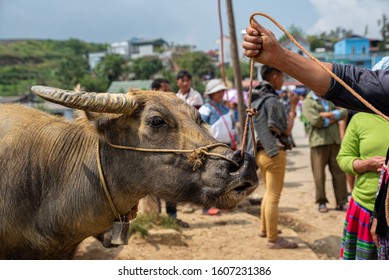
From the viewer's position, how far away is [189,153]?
2.39 metres

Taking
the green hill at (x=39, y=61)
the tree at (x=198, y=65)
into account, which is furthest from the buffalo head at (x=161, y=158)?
the tree at (x=198, y=65)

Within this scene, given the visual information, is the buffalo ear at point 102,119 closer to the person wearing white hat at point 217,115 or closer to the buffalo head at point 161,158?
A: the buffalo head at point 161,158

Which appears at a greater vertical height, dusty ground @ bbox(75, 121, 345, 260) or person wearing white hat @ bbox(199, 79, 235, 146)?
person wearing white hat @ bbox(199, 79, 235, 146)

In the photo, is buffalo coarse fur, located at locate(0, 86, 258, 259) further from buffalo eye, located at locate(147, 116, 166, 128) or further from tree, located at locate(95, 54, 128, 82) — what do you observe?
tree, located at locate(95, 54, 128, 82)

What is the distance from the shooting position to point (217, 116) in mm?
6527

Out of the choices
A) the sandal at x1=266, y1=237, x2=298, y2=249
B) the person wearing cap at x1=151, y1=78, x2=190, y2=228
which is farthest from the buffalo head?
the person wearing cap at x1=151, y1=78, x2=190, y2=228

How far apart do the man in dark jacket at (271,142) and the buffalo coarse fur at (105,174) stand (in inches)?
112

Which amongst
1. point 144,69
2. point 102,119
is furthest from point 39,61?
point 102,119

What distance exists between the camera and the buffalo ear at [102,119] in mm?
2441

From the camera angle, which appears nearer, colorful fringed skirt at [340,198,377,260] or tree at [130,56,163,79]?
colorful fringed skirt at [340,198,377,260]

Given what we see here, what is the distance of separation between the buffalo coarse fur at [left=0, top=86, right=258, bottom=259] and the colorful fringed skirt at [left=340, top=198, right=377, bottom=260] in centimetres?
133

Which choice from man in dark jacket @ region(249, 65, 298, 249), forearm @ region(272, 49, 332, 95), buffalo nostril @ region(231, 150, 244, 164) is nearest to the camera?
forearm @ region(272, 49, 332, 95)

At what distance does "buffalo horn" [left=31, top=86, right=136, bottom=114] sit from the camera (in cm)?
225

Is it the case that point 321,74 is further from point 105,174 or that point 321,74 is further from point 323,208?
point 323,208
